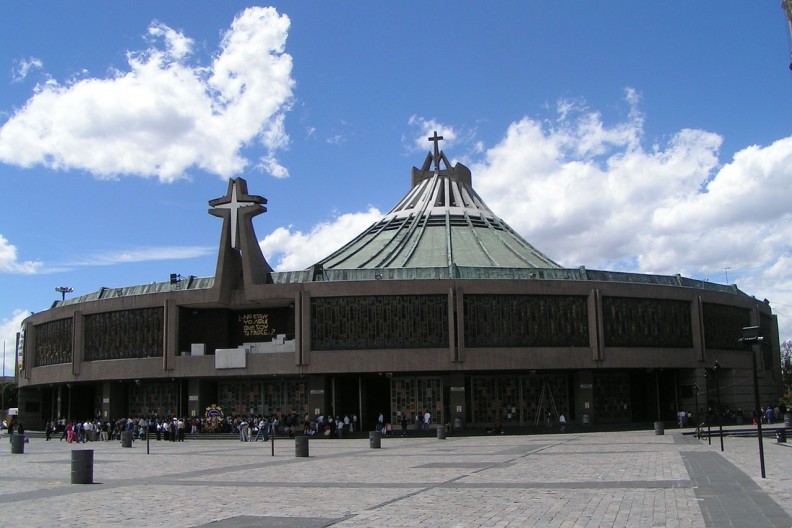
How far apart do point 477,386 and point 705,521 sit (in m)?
41.8

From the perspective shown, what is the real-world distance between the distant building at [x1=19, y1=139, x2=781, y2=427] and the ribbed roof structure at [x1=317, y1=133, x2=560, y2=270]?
0.89m

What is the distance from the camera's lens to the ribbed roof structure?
204ft

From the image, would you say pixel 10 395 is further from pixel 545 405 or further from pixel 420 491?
pixel 420 491

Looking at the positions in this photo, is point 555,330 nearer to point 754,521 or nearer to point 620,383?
point 620,383

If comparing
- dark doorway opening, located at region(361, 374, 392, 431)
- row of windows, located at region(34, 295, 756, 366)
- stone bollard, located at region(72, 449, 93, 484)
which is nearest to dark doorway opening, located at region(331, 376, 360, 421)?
dark doorway opening, located at region(361, 374, 392, 431)

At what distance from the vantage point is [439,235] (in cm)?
6781

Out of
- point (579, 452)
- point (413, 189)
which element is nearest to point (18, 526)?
point (579, 452)

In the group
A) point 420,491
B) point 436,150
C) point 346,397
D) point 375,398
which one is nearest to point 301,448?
point 420,491

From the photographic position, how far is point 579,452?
2842 cm

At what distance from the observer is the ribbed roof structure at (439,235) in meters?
62.1

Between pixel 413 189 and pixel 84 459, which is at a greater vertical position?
pixel 413 189

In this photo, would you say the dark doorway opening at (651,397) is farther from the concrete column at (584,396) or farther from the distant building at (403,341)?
the concrete column at (584,396)

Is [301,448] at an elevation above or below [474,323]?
below

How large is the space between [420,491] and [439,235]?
170ft
